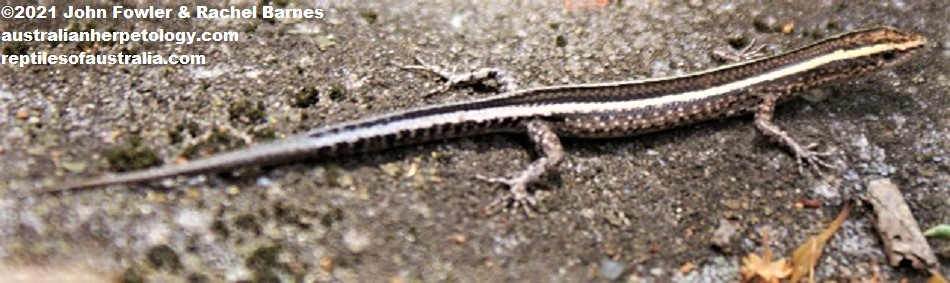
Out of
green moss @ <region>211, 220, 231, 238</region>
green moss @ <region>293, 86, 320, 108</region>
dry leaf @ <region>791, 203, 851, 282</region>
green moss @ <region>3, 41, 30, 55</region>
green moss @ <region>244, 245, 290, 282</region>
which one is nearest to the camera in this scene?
green moss @ <region>244, 245, 290, 282</region>

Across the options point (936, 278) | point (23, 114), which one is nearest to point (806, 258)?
point (936, 278)

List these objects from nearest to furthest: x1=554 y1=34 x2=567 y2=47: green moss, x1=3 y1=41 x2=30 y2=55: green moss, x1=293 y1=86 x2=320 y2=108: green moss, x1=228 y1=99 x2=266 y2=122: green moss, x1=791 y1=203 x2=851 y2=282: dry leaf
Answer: x1=791 y1=203 x2=851 y2=282: dry leaf
x1=228 y1=99 x2=266 y2=122: green moss
x1=293 y1=86 x2=320 y2=108: green moss
x1=3 y1=41 x2=30 y2=55: green moss
x1=554 y1=34 x2=567 y2=47: green moss

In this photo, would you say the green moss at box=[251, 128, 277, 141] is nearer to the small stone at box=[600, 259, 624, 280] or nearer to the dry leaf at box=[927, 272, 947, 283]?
the small stone at box=[600, 259, 624, 280]

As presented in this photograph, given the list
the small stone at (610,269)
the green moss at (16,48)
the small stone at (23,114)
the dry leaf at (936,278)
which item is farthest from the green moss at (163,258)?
the dry leaf at (936,278)

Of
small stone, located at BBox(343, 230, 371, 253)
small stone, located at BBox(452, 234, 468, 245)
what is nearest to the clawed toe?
small stone, located at BBox(452, 234, 468, 245)

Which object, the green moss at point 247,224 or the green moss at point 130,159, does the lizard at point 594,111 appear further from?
the green moss at point 247,224

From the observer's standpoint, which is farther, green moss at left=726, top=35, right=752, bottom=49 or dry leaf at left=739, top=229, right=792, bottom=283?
green moss at left=726, top=35, right=752, bottom=49
